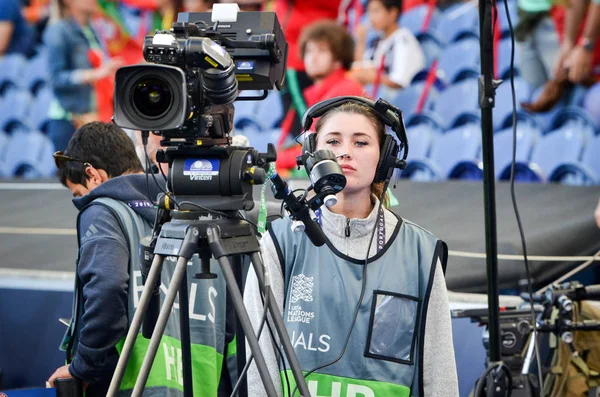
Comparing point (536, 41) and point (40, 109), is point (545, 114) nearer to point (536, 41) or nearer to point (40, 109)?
point (536, 41)

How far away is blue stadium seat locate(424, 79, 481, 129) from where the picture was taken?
497 cm

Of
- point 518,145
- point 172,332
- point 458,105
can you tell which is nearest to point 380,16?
point 458,105

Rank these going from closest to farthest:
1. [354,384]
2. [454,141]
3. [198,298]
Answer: [354,384] < [198,298] < [454,141]

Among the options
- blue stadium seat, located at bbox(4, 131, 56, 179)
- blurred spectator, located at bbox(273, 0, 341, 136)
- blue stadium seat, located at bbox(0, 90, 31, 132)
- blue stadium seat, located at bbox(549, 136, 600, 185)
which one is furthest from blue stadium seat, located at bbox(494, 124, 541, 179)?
blue stadium seat, located at bbox(0, 90, 31, 132)

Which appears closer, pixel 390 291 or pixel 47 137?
pixel 390 291

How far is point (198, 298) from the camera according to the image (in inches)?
91.3

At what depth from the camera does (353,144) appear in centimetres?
189

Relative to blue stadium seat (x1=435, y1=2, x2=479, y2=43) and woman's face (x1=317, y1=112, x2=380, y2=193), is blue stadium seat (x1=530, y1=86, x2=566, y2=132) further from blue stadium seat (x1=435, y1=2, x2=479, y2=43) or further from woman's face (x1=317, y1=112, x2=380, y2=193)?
woman's face (x1=317, y1=112, x2=380, y2=193)

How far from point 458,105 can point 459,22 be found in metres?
0.52

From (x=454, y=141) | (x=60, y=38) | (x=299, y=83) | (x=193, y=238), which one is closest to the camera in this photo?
(x=193, y=238)

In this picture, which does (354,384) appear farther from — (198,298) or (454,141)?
(454,141)

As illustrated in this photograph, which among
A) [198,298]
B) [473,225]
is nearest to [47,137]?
[473,225]

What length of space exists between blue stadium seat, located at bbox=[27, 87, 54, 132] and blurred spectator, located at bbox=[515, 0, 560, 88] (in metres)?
3.69

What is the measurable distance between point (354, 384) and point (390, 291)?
0.71 feet
